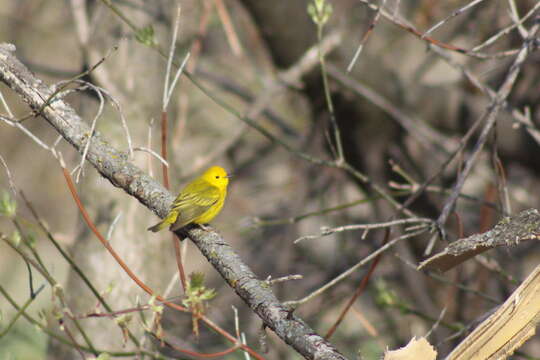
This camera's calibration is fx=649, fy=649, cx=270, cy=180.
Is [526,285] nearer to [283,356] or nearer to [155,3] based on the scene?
[155,3]

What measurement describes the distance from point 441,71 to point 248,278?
6062 mm

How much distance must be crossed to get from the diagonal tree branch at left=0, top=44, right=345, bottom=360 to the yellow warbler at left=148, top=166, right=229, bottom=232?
0.16 m

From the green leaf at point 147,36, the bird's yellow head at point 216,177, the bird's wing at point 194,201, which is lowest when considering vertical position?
the bird's wing at point 194,201

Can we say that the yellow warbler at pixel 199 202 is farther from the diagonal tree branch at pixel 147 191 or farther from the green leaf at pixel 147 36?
the green leaf at pixel 147 36

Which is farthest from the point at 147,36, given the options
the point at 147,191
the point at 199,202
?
the point at 199,202

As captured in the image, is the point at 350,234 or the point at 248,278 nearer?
the point at 248,278

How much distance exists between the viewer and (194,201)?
11.6ft

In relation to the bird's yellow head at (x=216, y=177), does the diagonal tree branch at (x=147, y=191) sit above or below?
below

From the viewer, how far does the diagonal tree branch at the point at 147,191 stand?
179 centimetres

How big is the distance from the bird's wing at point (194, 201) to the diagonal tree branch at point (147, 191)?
0.18m

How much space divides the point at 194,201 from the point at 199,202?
0.18m

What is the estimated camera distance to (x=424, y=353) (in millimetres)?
1801

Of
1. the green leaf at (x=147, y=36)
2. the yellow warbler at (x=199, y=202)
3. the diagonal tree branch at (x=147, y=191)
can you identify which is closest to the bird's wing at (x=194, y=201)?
the yellow warbler at (x=199, y=202)

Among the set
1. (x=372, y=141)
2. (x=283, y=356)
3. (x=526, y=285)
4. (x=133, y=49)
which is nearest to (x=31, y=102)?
(x=526, y=285)
